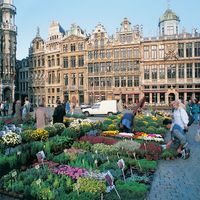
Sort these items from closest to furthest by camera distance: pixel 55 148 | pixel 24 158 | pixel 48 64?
pixel 24 158
pixel 55 148
pixel 48 64

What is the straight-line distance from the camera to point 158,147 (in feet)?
35.0

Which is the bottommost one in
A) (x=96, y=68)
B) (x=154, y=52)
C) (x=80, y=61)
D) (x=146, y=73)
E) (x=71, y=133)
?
(x=71, y=133)

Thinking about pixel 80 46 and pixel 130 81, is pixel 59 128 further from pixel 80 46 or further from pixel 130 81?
pixel 80 46

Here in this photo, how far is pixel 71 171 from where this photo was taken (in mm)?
7672

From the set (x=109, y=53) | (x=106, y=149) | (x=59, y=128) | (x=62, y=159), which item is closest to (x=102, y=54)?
A: (x=109, y=53)

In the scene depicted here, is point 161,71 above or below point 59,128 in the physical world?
above

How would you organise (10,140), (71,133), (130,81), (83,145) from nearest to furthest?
(10,140), (83,145), (71,133), (130,81)

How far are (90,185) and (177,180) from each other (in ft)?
9.38

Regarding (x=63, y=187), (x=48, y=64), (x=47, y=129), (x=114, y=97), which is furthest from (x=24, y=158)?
(x=48, y=64)

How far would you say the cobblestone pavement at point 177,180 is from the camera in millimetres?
6480

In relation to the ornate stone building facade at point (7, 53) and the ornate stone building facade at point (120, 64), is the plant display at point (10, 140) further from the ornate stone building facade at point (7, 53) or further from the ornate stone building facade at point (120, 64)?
the ornate stone building facade at point (7, 53)

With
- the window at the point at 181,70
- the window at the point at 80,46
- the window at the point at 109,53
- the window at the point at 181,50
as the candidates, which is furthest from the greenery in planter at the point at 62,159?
the window at the point at 80,46

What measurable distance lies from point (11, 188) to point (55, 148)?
4.07 metres

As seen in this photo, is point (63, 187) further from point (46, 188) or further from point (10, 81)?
point (10, 81)
